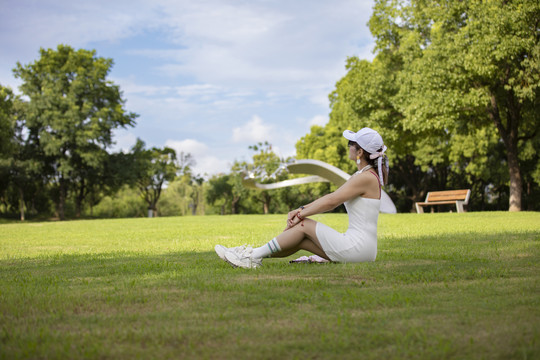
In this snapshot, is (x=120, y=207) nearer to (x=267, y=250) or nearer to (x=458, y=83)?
(x=458, y=83)

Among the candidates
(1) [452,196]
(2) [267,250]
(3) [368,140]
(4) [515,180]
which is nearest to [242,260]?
(2) [267,250]

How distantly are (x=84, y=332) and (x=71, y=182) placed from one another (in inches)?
1939

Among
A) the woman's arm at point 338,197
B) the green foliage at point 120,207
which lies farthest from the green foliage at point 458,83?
the green foliage at point 120,207

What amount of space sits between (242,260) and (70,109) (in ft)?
134

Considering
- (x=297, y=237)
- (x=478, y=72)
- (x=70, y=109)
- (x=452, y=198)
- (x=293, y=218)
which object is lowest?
(x=297, y=237)

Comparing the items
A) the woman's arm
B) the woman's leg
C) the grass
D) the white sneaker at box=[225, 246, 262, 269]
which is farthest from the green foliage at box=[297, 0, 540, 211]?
the white sneaker at box=[225, 246, 262, 269]

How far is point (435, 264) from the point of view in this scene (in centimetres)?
668

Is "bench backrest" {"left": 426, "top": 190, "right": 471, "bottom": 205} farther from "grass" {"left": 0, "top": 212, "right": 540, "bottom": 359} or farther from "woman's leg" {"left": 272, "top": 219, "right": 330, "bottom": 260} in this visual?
Result: "woman's leg" {"left": 272, "top": 219, "right": 330, "bottom": 260}

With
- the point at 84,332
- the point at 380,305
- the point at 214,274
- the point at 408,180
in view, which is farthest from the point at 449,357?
the point at 408,180

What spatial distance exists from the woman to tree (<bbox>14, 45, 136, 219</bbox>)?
129ft

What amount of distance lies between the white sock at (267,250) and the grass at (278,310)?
0.22 m

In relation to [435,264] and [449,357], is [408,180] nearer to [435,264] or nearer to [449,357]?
[435,264]

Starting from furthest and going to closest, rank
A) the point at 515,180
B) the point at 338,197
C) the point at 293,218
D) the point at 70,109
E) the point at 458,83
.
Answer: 1. the point at 70,109
2. the point at 515,180
3. the point at 458,83
4. the point at 293,218
5. the point at 338,197

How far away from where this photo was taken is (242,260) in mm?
6457
